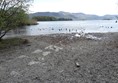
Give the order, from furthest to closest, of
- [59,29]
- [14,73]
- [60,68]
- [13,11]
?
1. [59,29]
2. [13,11]
3. [60,68]
4. [14,73]

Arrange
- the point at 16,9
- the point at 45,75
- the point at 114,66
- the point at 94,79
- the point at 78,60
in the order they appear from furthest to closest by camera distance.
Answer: the point at 16,9 < the point at 78,60 < the point at 114,66 < the point at 45,75 < the point at 94,79

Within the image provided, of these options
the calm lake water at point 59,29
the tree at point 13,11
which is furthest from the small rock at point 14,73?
the calm lake water at point 59,29

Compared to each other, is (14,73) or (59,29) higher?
(14,73)

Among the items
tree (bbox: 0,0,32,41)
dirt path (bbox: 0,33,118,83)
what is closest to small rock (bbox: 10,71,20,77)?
dirt path (bbox: 0,33,118,83)

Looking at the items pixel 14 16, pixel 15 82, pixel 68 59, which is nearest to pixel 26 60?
pixel 68 59

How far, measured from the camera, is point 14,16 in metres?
22.8

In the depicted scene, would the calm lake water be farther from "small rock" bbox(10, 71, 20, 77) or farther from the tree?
"small rock" bbox(10, 71, 20, 77)

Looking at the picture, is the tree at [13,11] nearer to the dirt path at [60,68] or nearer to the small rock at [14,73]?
the dirt path at [60,68]

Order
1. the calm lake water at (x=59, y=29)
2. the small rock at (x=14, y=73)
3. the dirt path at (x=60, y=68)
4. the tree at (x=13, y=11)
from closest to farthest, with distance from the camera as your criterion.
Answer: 1. the dirt path at (x=60, y=68)
2. the small rock at (x=14, y=73)
3. the tree at (x=13, y=11)
4. the calm lake water at (x=59, y=29)

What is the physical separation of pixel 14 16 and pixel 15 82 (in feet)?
46.7

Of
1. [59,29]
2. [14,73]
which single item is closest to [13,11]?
[14,73]

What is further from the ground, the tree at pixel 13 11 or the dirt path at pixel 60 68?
the tree at pixel 13 11

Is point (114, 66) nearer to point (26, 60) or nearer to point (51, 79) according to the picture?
point (51, 79)

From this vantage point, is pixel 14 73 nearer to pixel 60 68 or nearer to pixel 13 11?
pixel 60 68
